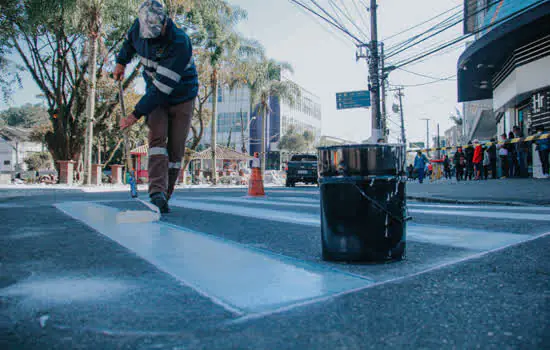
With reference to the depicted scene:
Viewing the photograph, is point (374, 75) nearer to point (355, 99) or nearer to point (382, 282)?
point (355, 99)

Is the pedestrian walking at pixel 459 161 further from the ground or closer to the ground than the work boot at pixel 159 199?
further from the ground

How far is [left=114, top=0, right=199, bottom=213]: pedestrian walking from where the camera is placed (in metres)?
3.95

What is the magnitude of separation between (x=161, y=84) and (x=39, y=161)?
57264mm

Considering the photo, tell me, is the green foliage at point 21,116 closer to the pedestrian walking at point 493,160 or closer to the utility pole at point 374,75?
the utility pole at point 374,75

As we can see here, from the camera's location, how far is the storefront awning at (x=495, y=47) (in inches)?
539

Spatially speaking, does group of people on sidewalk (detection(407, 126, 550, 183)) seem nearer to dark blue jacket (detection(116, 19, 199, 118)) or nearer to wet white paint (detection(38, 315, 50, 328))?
dark blue jacket (detection(116, 19, 199, 118))

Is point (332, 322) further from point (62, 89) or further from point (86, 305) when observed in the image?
point (62, 89)

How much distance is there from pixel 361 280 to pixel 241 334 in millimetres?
787

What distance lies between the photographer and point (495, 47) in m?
16.4

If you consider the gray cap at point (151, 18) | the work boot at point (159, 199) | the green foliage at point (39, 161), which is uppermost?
the green foliage at point (39, 161)

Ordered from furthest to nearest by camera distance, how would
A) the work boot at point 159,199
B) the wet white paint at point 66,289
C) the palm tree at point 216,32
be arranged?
the palm tree at point 216,32
the work boot at point 159,199
the wet white paint at point 66,289

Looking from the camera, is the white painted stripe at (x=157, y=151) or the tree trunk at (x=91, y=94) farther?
the tree trunk at (x=91, y=94)

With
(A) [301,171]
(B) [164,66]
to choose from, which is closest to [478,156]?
(A) [301,171]

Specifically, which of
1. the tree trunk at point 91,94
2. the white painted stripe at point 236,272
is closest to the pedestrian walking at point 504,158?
the white painted stripe at point 236,272
